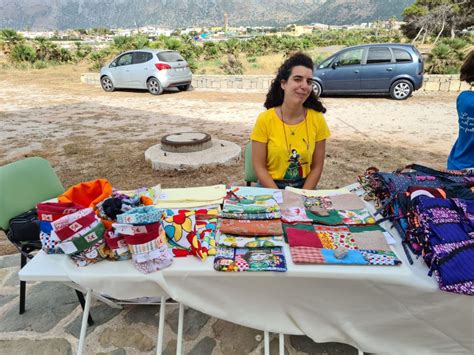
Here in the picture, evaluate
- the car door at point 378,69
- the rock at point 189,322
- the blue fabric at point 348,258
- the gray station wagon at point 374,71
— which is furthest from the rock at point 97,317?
the car door at point 378,69

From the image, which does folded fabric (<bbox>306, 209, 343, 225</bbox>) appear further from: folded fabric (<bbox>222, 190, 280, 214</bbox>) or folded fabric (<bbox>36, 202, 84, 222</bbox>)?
folded fabric (<bbox>36, 202, 84, 222</bbox>)

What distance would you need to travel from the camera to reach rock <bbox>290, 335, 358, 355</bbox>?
198cm

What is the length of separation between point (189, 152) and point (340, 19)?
8237 inches

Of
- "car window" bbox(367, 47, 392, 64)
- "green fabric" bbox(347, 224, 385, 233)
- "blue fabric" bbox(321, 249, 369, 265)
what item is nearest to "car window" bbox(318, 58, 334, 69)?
"car window" bbox(367, 47, 392, 64)

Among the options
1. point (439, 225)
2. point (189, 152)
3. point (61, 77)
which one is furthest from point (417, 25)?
point (439, 225)

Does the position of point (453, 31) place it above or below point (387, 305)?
above

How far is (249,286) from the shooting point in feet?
4.91

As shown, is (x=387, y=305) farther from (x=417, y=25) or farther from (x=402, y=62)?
(x=417, y=25)

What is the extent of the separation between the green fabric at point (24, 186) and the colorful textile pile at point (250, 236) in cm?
144

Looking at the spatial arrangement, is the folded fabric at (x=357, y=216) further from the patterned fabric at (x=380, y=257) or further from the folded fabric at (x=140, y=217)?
the folded fabric at (x=140, y=217)

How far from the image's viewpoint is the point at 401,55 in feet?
30.9

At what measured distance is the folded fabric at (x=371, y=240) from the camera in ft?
5.07

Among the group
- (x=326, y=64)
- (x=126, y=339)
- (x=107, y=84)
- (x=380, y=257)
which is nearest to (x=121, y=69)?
(x=107, y=84)

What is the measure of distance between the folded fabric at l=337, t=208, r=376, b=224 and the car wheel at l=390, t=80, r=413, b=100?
9.18m
